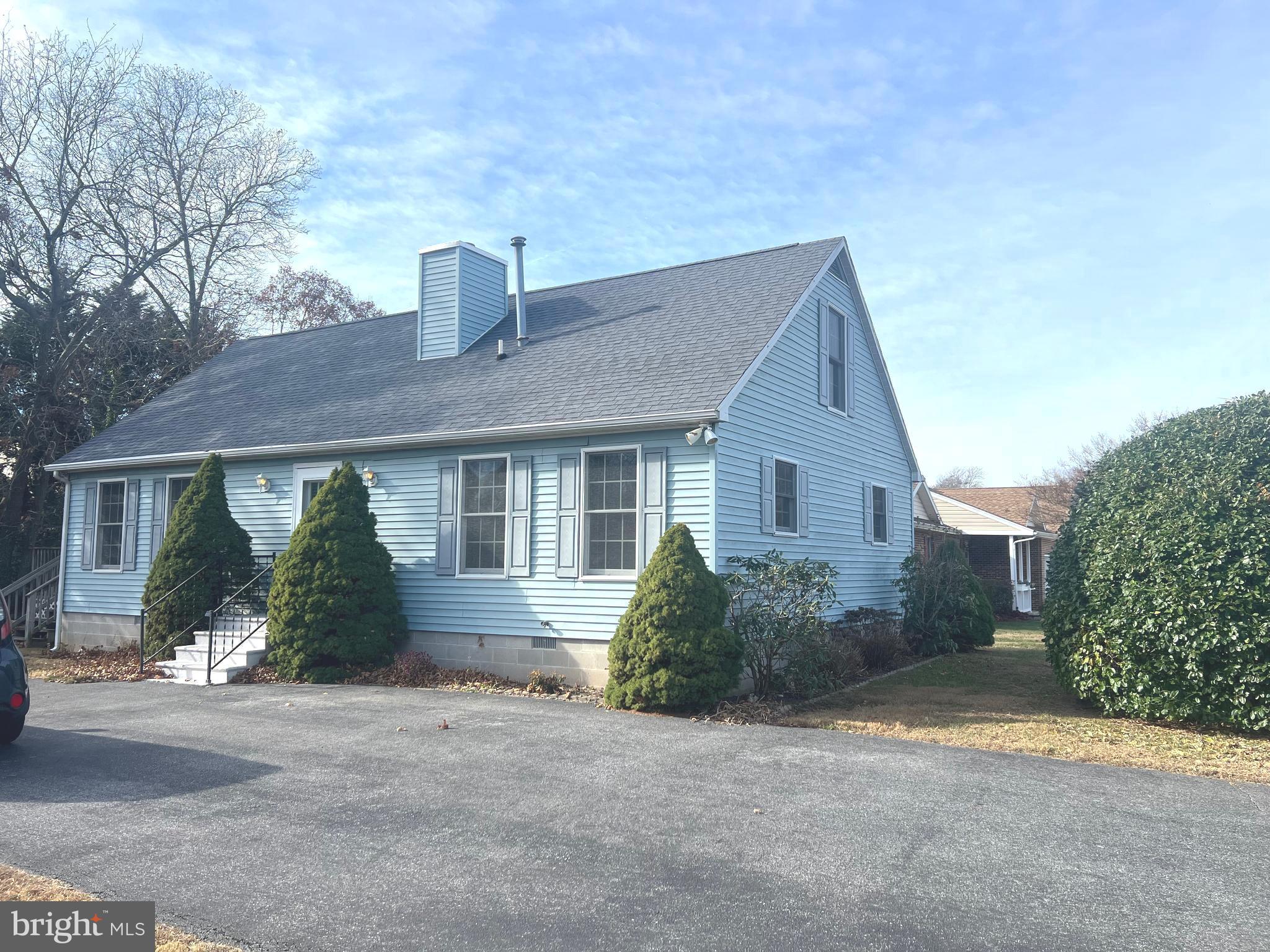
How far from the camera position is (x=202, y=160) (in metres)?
28.2

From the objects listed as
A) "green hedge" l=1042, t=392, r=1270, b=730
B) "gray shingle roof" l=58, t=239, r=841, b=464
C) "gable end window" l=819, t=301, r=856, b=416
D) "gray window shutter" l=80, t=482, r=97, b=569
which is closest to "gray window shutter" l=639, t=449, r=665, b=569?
Result: "gray shingle roof" l=58, t=239, r=841, b=464

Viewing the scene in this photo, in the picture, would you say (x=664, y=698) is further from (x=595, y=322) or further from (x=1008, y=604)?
(x=1008, y=604)

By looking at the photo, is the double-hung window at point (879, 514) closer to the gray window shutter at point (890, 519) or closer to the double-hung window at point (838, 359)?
the gray window shutter at point (890, 519)

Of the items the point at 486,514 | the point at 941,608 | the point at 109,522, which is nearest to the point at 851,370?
the point at 941,608

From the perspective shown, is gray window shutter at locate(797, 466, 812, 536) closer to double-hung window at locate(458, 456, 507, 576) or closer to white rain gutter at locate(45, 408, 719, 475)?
white rain gutter at locate(45, 408, 719, 475)

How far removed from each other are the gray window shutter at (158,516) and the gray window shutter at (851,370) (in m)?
11.9

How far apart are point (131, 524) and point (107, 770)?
33.6 ft

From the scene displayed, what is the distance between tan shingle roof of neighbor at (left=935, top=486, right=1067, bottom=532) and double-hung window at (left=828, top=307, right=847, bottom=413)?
14.5 m

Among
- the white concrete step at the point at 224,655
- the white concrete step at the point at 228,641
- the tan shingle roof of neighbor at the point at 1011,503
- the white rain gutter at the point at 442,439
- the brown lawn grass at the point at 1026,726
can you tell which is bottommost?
the brown lawn grass at the point at 1026,726

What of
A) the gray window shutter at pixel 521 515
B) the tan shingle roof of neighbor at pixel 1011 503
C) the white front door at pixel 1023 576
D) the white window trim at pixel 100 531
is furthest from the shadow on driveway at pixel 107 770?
the tan shingle roof of neighbor at pixel 1011 503

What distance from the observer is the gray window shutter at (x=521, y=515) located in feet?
40.7

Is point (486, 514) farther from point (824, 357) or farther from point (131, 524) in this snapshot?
point (131, 524)

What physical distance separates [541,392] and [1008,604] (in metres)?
18.8

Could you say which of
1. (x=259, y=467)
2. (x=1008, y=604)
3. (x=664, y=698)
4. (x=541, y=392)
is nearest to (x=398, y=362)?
(x=259, y=467)
